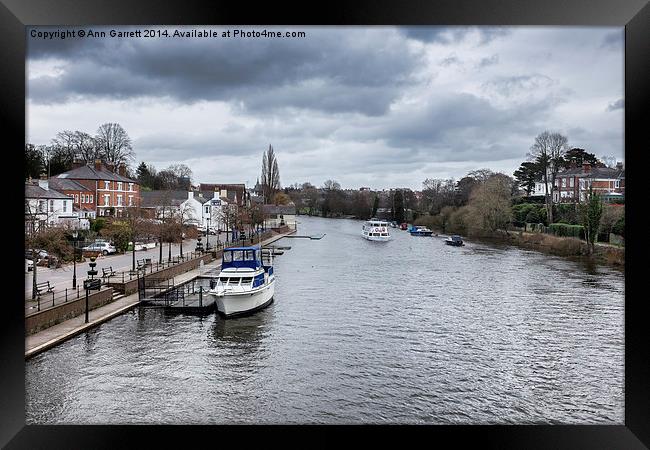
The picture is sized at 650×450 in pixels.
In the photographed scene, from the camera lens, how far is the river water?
19.6 ft

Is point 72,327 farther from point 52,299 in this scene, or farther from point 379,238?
point 379,238

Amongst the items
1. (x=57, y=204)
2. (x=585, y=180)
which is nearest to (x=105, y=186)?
(x=57, y=204)

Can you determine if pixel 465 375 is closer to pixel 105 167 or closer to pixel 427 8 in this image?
pixel 427 8

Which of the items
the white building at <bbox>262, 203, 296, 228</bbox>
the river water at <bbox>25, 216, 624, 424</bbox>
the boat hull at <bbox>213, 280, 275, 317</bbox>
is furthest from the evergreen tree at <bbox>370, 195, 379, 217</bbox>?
the boat hull at <bbox>213, 280, 275, 317</bbox>

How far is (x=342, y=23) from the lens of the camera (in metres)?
3.75

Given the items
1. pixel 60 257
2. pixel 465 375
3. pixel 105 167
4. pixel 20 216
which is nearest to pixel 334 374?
pixel 465 375

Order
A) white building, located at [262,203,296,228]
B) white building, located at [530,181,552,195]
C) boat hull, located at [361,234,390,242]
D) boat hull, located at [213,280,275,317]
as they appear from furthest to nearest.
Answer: white building, located at [262,203,296,228], boat hull, located at [361,234,390,242], white building, located at [530,181,552,195], boat hull, located at [213,280,275,317]

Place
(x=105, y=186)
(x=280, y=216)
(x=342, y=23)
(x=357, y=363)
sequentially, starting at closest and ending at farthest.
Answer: (x=342, y=23) < (x=357, y=363) < (x=105, y=186) < (x=280, y=216)

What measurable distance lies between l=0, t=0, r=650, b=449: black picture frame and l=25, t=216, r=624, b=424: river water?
2.02 m

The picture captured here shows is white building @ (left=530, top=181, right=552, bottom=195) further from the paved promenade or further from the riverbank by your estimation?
the paved promenade

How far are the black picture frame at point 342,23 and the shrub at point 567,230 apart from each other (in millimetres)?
18370

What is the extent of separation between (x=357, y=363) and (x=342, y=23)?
16.4ft

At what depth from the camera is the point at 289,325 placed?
9883 mm

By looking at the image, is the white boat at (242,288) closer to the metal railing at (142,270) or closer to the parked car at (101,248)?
the metal railing at (142,270)
